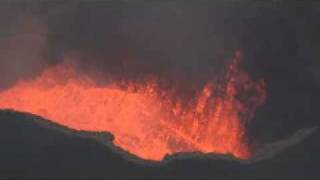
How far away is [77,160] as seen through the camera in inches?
→ 454

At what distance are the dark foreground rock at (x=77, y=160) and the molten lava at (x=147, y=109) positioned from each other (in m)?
1.96

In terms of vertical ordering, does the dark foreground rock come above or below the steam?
below

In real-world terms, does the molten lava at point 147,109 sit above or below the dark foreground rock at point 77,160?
above

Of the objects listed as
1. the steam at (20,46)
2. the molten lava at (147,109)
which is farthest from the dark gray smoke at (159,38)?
the molten lava at (147,109)

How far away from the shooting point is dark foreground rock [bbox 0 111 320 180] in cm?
1149

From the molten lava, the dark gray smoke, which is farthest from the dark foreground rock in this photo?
the dark gray smoke

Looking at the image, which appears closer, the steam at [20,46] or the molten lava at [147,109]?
the molten lava at [147,109]

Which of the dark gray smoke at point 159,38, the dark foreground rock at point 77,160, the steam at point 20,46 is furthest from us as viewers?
the steam at point 20,46

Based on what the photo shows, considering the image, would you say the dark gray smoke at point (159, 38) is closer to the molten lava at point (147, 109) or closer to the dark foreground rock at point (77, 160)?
the molten lava at point (147, 109)

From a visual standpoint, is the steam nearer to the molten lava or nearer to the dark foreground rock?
the molten lava

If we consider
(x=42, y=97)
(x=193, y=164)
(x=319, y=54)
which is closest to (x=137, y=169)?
(x=193, y=164)

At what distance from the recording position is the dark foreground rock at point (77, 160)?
11.5 metres

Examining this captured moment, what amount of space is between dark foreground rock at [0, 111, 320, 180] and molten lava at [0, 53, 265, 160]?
1957 millimetres

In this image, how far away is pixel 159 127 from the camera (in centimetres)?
1413
